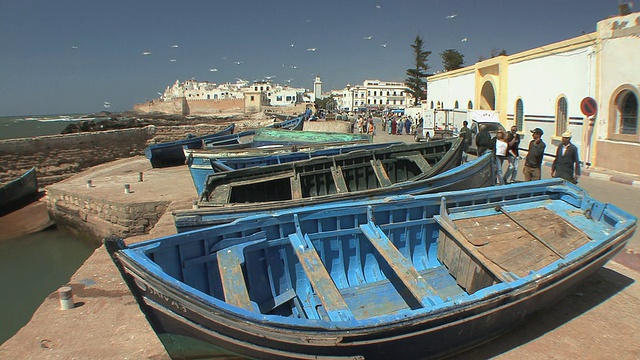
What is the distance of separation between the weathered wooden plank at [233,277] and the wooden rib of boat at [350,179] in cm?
155

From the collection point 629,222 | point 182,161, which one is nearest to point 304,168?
point 629,222

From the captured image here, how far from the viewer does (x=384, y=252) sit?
Result: 4.61 metres

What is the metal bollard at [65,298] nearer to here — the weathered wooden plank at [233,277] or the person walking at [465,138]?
the weathered wooden plank at [233,277]

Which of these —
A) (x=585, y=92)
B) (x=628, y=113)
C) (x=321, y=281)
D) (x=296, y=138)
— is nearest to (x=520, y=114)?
(x=585, y=92)

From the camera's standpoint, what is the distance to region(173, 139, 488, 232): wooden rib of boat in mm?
6707

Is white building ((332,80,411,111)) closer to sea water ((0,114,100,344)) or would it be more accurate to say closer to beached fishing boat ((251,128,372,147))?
beached fishing boat ((251,128,372,147))

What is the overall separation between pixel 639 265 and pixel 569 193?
4.52 ft

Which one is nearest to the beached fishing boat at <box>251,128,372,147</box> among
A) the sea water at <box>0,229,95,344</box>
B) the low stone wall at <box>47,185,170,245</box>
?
the low stone wall at <box>47,185,170,245</box>

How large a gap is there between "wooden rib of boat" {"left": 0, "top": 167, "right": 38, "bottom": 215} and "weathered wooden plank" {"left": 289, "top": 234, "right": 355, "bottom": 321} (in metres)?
14.6

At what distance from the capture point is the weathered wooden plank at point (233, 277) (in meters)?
3.70

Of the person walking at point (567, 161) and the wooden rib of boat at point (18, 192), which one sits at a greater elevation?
the person walking at point (567, 161)

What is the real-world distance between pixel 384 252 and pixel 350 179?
4170 mm

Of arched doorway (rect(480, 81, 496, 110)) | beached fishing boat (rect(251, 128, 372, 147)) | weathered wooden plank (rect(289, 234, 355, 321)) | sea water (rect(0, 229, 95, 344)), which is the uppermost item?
arched doorway (rect(480, 81, 496, 110))

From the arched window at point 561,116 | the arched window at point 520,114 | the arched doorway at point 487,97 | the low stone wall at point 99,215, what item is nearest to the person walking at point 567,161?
the arched window at point 561,116
